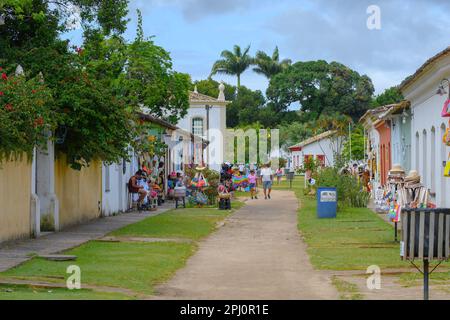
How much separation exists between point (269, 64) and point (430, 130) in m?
70.9

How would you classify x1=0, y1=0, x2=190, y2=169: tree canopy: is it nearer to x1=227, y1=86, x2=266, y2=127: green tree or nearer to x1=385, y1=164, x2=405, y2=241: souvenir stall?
x1=385, y1=164, x2=405, y2=241: souvenir stall

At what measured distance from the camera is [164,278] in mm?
13281

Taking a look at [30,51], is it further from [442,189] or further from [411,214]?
[411,214]

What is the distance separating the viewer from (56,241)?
18344 millimetres

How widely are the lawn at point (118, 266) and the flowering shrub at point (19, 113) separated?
2.27 m

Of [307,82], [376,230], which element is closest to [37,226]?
[376,230]

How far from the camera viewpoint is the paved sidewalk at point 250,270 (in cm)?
1181

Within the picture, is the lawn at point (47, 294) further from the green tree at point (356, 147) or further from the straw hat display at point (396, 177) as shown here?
the green tree at point (356, 147)

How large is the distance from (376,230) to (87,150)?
288 inches

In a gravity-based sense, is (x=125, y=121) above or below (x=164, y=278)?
above

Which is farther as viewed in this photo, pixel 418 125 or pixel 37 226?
pixel 418 125

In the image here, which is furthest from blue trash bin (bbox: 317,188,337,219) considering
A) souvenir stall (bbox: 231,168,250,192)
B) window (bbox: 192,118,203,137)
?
window (bbox: 192,118,203,137)

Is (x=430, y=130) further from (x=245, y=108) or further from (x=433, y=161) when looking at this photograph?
(x=245, y=108)

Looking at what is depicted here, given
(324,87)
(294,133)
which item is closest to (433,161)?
(324,87)
